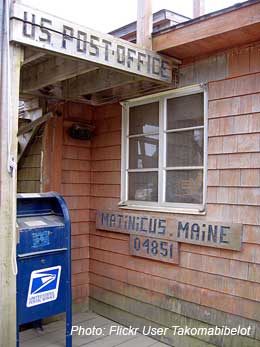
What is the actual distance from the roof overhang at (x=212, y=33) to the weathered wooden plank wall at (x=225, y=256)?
0.16m

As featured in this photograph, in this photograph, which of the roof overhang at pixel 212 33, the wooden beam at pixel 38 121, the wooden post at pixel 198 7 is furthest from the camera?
the wooden beam at pixel 38 121

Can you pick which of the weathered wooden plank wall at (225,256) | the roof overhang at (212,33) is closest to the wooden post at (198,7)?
the roof overhang at (212,33)

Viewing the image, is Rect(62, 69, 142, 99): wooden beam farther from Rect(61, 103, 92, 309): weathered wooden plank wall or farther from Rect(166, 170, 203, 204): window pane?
Rect(166, 170, 203, 204): window pane

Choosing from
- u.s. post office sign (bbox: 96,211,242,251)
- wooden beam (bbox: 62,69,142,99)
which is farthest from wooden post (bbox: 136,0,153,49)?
u.s. post office sign (bbox: 96,211,242,251)

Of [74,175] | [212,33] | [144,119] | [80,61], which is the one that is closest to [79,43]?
[80,61]

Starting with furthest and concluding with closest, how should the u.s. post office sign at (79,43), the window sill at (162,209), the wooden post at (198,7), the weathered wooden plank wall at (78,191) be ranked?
1. the weathered wooden plank wall at (78,191)
2. the wooden post at (198,7)
3. the window sill at (162,209)
4. the u.s. post office sign at (79,43)

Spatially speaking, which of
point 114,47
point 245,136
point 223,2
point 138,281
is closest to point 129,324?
point 138,281

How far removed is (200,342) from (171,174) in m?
1.45

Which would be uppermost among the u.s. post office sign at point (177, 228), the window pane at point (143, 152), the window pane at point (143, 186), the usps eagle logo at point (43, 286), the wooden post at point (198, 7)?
the wooden post at point (198, 7)

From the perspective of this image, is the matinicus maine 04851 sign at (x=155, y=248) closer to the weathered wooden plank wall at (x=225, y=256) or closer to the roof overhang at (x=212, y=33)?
the weathered wooden plank wall at (x=225, y=256)

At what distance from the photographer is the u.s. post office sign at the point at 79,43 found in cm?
230

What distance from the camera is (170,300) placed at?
10.9ft

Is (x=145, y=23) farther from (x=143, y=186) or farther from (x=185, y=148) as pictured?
(x=143, y=186)

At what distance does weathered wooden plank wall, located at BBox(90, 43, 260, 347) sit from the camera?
108 inches
